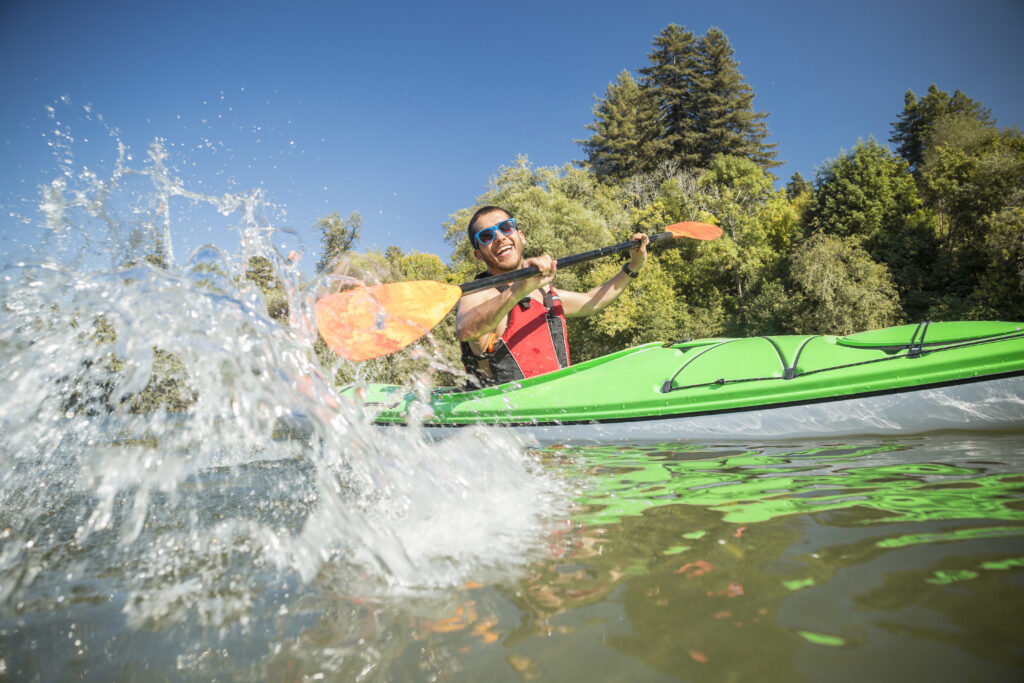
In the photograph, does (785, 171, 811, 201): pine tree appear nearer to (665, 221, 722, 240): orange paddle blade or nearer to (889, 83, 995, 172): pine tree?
(889, 83, 995, 172): pine tree

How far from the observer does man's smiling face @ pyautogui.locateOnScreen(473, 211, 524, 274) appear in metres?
3.84

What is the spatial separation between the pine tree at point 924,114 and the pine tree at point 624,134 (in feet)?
46.3

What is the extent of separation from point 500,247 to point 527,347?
76 centimetres

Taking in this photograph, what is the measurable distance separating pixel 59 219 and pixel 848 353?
4.17m

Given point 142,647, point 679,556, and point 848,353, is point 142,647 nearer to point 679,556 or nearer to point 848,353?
point 679,556

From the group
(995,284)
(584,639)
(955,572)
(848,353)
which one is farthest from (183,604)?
(995,284)

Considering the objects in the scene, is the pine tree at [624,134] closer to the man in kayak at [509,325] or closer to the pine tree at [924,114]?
the pine tree at [924,114]

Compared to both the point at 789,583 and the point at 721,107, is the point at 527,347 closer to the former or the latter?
the point at 789,583

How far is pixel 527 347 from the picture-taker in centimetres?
402

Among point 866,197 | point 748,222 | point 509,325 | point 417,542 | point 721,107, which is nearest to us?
point 417,542

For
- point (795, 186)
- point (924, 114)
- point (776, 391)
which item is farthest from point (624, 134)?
point (776, 391)

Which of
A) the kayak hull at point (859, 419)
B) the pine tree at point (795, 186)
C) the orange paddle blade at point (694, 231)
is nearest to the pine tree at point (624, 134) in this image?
the pine tree at point (795, 186)

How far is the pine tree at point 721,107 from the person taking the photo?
3047 cm

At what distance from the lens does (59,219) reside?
8.19 ft
